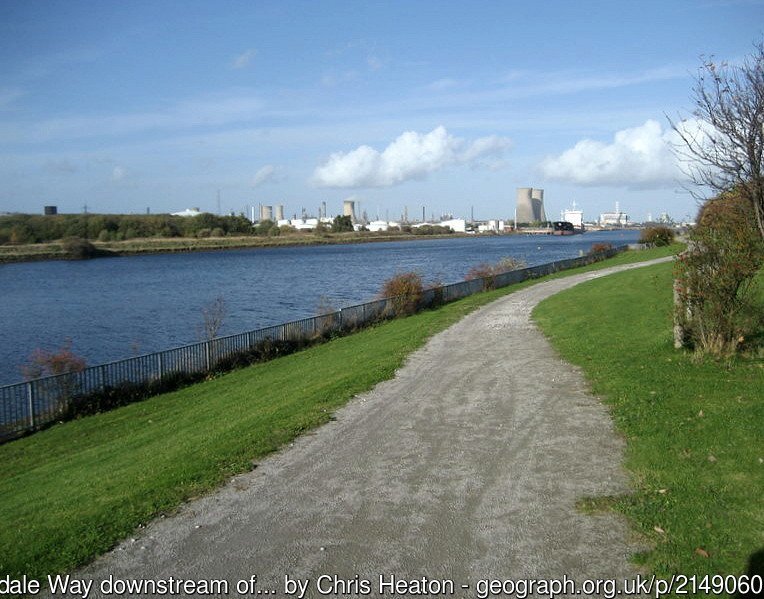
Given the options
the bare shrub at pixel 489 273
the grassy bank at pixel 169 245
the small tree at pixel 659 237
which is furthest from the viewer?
the grassy bank at pixel 169 245

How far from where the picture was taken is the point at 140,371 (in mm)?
19297

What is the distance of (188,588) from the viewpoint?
19.3 ft

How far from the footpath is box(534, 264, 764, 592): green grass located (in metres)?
0.32

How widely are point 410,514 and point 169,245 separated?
14357cm

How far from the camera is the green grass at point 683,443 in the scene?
242 inches

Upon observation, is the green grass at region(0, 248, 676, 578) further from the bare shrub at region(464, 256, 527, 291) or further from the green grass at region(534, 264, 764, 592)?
the bare shrub at region(464, 256, 527, 291)

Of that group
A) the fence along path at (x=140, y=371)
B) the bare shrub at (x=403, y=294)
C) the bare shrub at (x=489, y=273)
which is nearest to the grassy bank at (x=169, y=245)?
the bare shrub at (x=489, y=273)

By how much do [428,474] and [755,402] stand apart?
5162 millimetres

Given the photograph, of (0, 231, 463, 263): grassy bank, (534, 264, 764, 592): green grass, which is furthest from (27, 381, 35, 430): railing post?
(0, 231, 463, 263): grassy bank

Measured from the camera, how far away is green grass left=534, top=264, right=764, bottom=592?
616 cm

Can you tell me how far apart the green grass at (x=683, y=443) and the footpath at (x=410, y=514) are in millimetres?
325

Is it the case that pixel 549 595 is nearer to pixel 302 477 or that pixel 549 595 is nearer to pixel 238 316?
pixel 302 477

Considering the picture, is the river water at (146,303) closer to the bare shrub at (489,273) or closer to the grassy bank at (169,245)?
the bare shrub at (489,273)

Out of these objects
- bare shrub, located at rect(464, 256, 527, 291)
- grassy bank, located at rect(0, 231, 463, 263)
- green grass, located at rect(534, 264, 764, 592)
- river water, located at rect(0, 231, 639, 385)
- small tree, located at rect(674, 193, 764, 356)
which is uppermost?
grassy bank, located at rect(0, 231, 463, 263)
